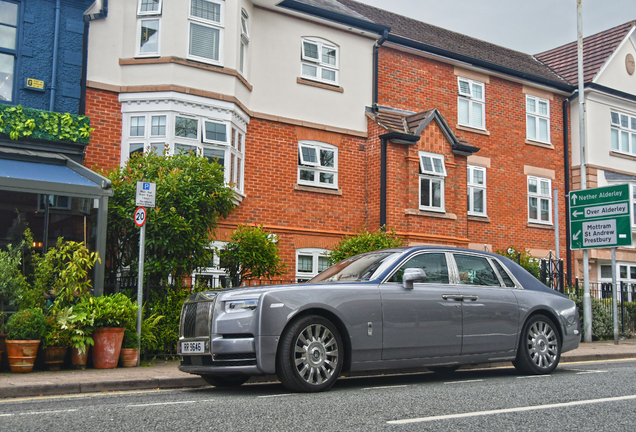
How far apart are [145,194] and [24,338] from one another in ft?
8.94

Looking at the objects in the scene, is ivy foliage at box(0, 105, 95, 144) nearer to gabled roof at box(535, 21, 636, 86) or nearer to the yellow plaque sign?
the yellow plaque sign

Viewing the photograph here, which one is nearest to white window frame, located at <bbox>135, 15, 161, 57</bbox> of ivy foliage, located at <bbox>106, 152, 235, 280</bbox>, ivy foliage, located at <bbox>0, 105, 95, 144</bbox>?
ivy foliage, located at <bbox>0, 105, 95, 144</bbox>

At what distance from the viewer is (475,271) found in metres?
8.56

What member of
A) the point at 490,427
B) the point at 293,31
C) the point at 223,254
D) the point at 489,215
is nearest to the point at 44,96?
the point at 223,254

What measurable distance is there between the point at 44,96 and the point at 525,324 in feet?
33.0

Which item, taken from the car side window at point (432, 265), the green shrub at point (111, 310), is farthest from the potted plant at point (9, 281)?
the car side window at point (432, 265)

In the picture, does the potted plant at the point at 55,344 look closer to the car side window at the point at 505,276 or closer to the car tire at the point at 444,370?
the car tire at the point at 444,370

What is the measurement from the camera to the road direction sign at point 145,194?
33.4ft

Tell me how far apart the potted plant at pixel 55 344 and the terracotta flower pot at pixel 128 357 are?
35.5 inches

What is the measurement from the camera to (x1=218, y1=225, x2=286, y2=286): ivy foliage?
40.2ft

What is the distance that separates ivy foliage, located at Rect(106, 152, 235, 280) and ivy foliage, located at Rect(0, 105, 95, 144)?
1692 mm

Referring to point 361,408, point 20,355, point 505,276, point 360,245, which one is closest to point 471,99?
point 360,245

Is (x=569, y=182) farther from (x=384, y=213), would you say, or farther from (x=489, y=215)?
(x=384, y=213)

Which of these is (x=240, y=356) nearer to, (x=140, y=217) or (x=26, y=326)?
(x=26, y=326)
